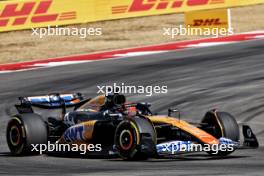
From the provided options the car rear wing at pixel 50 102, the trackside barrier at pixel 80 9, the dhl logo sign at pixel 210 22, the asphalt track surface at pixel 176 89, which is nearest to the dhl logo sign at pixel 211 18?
the dhl logo sign at pixel 210 22

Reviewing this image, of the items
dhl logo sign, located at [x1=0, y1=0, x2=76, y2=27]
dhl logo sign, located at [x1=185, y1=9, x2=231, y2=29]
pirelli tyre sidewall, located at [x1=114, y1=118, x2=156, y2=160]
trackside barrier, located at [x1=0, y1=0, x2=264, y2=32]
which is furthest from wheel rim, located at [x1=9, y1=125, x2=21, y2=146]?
dhl logo sign, located at [x1=185, y1=9, x2=231, y2=29]

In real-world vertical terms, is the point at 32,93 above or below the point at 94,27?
below

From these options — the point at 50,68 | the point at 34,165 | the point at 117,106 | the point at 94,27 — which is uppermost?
the point at 94,27

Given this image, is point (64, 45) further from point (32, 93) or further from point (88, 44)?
point (32, 93)

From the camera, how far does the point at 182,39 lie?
30219 mm

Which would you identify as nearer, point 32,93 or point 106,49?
point 32,93

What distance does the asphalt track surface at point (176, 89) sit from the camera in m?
12.3

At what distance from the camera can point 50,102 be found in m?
15.6

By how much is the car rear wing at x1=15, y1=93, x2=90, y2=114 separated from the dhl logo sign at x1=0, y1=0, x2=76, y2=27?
566 inches

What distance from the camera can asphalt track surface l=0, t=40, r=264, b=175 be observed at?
40.5ft

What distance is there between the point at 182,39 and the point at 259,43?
2.92 meters

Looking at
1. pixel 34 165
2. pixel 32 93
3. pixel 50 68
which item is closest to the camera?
pixel 34 165

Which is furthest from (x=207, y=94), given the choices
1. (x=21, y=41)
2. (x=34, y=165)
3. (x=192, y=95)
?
(x=21, y=41)

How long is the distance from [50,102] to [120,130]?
268 centimetres
